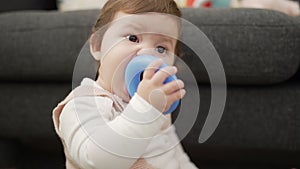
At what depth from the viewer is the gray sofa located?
112 centimetres

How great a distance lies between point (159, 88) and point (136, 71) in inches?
2.0

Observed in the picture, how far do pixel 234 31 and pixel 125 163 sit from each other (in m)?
0.55

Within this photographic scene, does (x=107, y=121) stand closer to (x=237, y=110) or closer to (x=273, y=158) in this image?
(x=237, y=110)

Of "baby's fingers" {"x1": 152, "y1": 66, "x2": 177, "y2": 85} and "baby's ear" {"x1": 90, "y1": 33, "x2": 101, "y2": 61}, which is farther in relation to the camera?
"baby's ear" {"x1": 90, "y1": 33, "x2": 101, "y2": 61}

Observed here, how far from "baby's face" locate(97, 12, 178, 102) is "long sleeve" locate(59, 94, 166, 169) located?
0.05m

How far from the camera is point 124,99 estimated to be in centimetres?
74

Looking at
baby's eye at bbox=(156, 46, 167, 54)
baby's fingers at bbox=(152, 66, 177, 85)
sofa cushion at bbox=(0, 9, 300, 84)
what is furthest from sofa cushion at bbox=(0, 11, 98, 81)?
baby's fingers at bbox=(152, 66, 177, 85)

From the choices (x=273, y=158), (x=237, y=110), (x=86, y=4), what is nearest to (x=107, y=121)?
(x=237, y=110)

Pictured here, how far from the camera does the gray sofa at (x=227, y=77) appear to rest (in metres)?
1.12

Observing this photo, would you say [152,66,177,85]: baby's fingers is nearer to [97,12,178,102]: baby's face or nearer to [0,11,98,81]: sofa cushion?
[97,12,178,102]: baby's face

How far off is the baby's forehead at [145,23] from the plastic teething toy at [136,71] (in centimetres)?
6

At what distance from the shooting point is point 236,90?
1158 mm

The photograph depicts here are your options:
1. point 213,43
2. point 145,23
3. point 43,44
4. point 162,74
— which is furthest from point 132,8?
point 43,44

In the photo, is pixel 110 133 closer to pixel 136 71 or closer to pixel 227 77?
pixel 136 71
